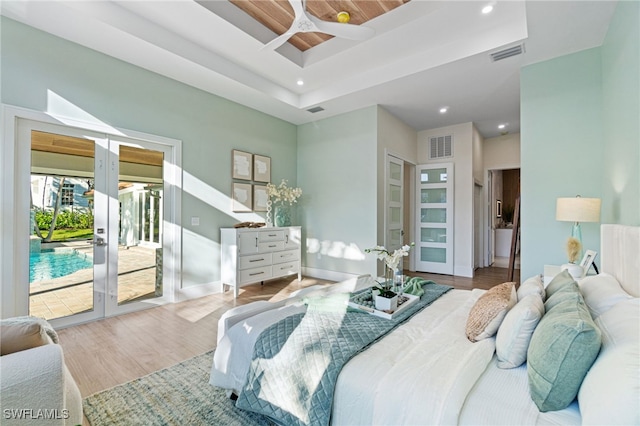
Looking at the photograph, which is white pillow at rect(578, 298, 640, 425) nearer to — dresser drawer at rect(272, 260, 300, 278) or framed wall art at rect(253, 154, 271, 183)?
dresser drawer at rect(272, 260, 300, 278)

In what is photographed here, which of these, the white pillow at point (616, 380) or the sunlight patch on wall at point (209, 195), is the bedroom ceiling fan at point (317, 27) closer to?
the sunlight patch on wall at point (209, 195)

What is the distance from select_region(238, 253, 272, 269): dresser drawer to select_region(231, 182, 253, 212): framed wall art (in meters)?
0.86

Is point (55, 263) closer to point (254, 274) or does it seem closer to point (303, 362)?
point (254, 274)

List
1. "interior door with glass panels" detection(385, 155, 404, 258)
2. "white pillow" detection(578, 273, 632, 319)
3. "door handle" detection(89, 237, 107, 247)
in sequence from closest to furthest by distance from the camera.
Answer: "white pillow" detection(578, 273, 632, 319) → "door handle" detection(89, 237, 107, 247) → "interior door with glass panels" detection(385, 155, 404, 258)

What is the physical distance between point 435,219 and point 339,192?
7.58 feet

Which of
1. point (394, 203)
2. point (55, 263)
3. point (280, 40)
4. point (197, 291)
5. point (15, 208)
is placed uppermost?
point (280, 40)

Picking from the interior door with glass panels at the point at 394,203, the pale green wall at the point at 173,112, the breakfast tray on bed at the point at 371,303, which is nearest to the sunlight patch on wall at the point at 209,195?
the pale green wall at the point at 173,112

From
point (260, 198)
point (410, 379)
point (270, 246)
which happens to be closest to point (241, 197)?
point (260, 198)

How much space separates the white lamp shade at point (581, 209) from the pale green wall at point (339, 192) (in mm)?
2482

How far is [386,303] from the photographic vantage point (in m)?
1.92

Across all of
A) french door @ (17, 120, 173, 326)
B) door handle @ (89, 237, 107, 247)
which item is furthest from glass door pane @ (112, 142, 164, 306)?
door handle @ (89, 237, 107, 247)

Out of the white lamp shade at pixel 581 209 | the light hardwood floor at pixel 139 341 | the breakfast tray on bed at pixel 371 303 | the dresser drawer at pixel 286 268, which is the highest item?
the white lamp shade at pixel 581 209

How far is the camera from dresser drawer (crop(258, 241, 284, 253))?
4.55 meters

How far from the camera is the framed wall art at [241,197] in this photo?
15.3 feet
